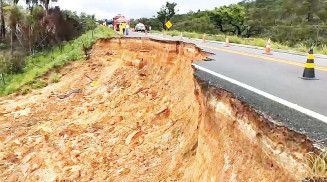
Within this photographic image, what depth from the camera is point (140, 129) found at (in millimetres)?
10234

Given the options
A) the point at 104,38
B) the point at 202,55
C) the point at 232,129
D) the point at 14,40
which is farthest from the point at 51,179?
the point at 14,40

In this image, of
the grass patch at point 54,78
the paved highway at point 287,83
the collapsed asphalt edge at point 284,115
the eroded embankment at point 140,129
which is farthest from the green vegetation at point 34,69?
the collapsed asphalt edge at point 284,115

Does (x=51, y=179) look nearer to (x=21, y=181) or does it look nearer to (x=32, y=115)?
(x=21, y=181)

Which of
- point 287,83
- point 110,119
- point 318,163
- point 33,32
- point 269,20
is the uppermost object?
point 269,20

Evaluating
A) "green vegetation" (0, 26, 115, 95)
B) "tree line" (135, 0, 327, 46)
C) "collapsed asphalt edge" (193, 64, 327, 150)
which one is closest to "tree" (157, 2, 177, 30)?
"tree line" (135, 0, 327, 46)

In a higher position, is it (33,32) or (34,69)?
(33,32)

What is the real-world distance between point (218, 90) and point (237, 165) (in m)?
1.55

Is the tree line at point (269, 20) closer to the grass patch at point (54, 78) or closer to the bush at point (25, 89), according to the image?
the grass patch at point (54, 78)

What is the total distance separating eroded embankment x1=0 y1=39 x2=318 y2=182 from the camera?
3.71m

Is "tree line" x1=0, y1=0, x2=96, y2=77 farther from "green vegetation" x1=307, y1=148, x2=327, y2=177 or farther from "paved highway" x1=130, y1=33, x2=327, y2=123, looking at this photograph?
"green vegetation" x1=307, y1=148, x2=327, y2=177

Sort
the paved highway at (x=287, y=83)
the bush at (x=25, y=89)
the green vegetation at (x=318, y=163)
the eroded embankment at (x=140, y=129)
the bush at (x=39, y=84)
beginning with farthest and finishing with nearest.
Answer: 1. the bush at (x=39, y=84)
2. the bush at (x=25, y=89)
3. the paved highway at (x=287, y=83)
4. the eroded embankment at (x=140, y=129)
5. the green vegetation at (x=318, y=163)

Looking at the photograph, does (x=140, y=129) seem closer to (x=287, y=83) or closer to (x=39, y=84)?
(x=287, y=83)

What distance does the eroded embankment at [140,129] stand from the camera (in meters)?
3.71

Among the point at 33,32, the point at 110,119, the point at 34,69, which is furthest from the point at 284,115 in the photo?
the point at 33,32
